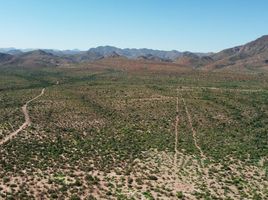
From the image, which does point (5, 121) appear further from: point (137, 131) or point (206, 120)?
point (206, 120)

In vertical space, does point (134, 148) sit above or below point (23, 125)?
below

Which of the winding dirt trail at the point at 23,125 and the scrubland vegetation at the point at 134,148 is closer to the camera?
the scrubland vegetation at the point at 134,148

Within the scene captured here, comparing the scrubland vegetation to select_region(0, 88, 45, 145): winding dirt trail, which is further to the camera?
select_region(0, 88, 45, 145): winding dirt trail

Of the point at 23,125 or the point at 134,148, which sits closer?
the point at 134,148

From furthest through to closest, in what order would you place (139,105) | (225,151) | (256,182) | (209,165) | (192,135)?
(139,105)
(192,135)
(225,151)
(209,165)
(256,182)

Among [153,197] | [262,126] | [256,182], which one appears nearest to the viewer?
[153,197]

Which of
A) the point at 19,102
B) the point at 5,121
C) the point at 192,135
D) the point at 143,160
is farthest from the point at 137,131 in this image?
the point at 19,102

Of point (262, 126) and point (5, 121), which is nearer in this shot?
point (5, 121)

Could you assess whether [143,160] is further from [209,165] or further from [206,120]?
[206,120]

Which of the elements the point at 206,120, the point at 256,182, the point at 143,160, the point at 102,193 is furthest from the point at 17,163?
the point at 206,120
